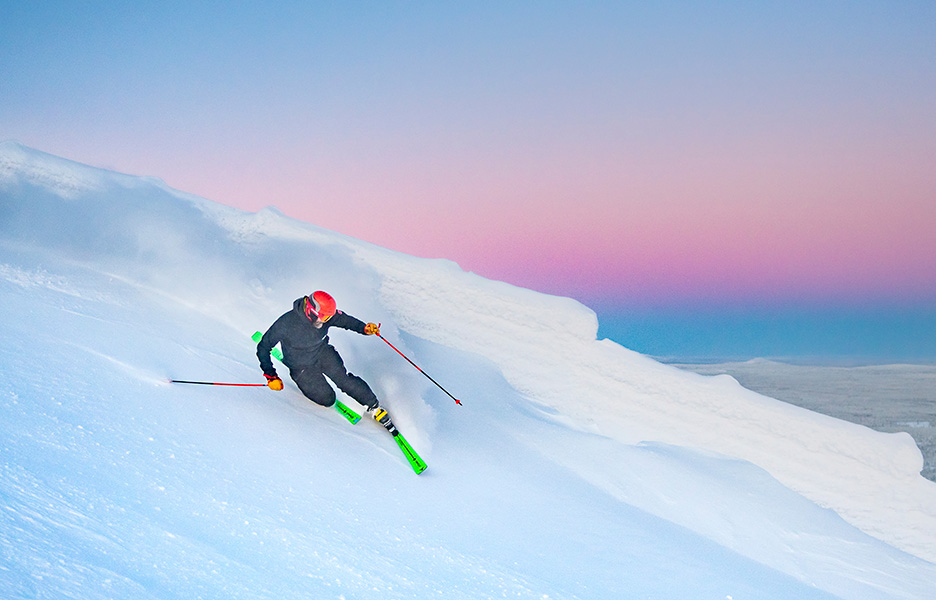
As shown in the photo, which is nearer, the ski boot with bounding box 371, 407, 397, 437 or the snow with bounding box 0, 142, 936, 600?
the snow with bounding box 0, 142, 936, 600

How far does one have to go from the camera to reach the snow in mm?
2758

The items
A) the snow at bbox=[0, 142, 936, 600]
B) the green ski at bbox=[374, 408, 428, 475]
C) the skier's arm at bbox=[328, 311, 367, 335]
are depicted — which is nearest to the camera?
the snow at bbox=[0, 142, 936, 600]

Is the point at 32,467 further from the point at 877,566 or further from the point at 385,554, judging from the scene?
the point at 877,566

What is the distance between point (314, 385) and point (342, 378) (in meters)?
0.26

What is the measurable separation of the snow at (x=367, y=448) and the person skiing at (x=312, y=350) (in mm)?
219

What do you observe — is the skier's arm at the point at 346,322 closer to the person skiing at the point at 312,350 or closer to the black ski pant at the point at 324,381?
the person skiing at the point at 312,350

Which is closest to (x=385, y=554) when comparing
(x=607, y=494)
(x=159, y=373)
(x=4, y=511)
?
(x=4, y=511)

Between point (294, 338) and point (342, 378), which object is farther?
point (342, 378)

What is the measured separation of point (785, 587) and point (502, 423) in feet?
10.7

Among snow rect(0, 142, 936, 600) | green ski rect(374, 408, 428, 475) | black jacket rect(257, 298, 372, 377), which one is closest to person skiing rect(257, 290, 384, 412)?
black jacket rect(257, 298, 372, 377)

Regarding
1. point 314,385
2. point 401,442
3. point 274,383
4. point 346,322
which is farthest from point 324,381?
point 401,442

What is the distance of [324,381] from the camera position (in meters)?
5.17

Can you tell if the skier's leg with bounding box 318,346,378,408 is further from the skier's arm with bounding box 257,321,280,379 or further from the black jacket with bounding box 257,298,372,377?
the skier's arm with bounding box 257,321,280,379

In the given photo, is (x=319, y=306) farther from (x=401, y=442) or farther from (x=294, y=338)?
(x=401, y=442)
